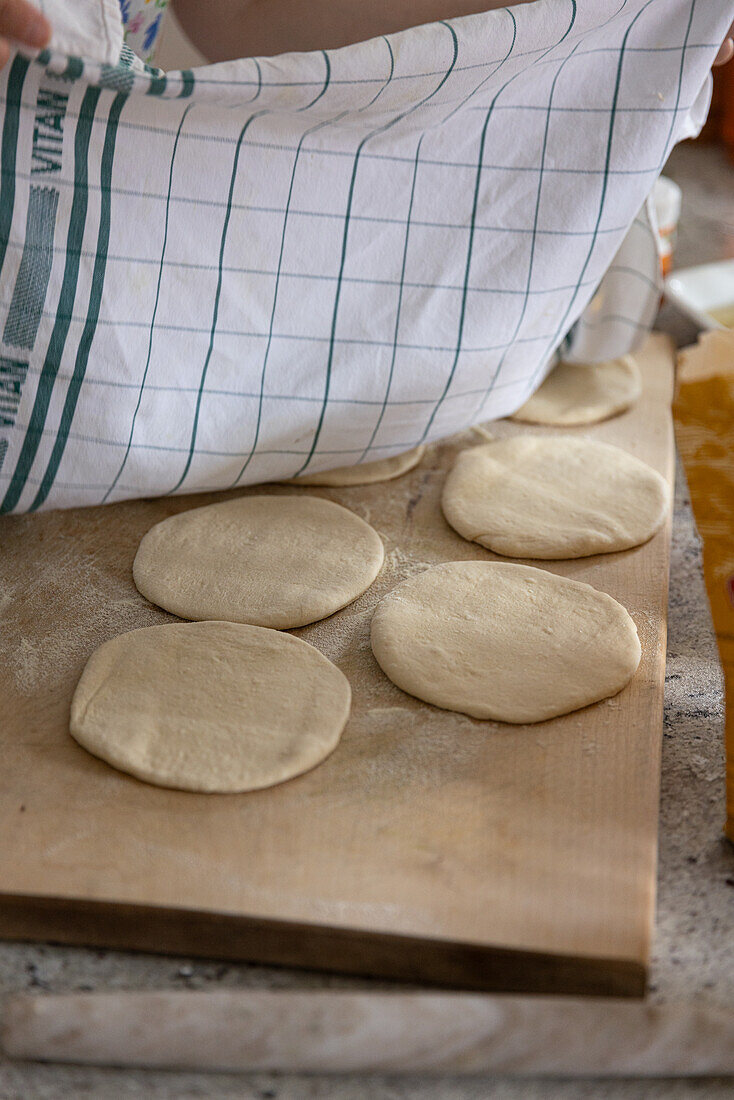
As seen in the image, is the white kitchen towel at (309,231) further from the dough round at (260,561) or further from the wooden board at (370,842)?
the wooden board at (370,842)

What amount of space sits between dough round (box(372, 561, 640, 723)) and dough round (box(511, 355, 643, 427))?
1.28ft

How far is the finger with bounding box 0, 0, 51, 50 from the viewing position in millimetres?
787

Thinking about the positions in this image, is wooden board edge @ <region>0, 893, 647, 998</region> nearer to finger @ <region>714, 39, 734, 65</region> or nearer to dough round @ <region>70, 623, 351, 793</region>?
dough round @ <region>70, 623, 351, 793</region>

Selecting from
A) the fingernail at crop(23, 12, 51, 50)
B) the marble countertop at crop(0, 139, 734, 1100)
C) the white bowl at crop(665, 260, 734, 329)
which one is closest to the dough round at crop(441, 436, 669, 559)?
the marble countertop at crop(0, 139, 734, 1100)

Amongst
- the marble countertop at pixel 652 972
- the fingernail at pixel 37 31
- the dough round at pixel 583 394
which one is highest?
the fingernail at pixel 37 31

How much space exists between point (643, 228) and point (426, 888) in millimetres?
1008

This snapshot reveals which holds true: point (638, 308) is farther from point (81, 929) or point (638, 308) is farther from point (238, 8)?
point (81, 929)

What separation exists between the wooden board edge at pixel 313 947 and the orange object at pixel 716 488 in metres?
0.21

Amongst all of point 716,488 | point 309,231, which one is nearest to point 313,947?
point 716,488

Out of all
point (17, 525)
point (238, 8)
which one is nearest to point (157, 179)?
point (238, 8)

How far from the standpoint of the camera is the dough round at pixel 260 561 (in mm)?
1014

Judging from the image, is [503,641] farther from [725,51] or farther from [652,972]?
[725,51]

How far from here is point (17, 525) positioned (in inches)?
45.3

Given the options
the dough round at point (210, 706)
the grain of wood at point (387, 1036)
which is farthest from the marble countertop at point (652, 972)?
the dough round at point (210, 706)
